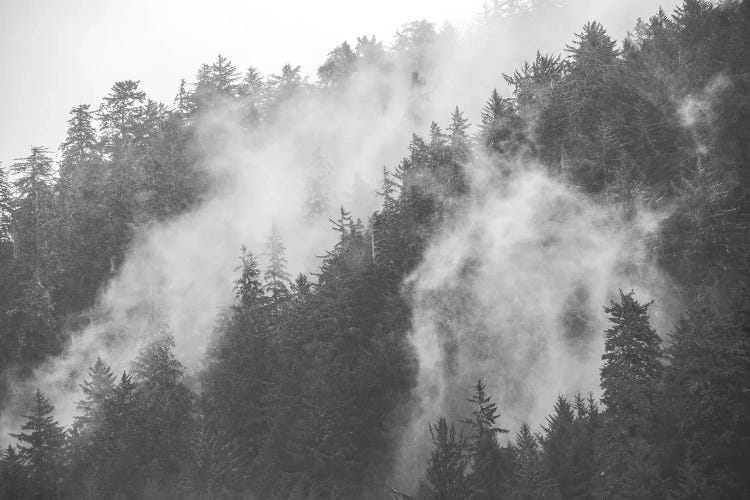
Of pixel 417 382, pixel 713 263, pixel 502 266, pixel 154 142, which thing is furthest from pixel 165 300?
pixel 713 263

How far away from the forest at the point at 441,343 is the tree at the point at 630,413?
0.10 metres

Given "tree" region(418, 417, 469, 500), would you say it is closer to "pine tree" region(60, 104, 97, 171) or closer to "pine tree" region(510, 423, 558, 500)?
"pine tree" region(510, 423, 558, 500)

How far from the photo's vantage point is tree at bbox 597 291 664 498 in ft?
75.8

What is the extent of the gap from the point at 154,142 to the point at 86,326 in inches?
1071

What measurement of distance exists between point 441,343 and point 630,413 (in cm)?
2539

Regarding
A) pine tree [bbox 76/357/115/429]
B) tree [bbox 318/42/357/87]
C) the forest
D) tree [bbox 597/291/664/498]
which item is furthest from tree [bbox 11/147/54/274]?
tree [bbox 597/291/664/498]

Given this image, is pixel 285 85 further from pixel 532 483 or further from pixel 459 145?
pixel 532 483

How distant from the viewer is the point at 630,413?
24859 mm

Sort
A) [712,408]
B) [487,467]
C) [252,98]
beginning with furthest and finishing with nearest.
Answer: [252,98]
[487,467]
[712,408]

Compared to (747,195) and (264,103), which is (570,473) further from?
(264,103)

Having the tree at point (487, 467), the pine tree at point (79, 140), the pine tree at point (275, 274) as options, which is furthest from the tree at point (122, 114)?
the tree at point (487, 467)

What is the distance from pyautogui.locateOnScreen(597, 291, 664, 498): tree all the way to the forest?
0.10m

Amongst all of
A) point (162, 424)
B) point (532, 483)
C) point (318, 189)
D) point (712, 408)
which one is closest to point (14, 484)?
point (162, 424)

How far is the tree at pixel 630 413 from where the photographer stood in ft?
75.8
